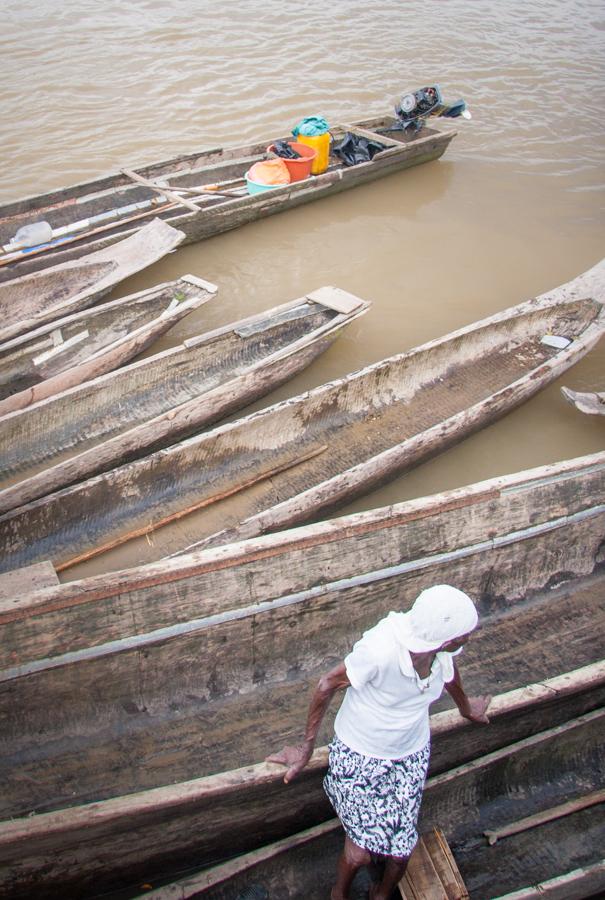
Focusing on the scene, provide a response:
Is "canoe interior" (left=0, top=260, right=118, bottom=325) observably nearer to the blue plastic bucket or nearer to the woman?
the blue plastic bucket

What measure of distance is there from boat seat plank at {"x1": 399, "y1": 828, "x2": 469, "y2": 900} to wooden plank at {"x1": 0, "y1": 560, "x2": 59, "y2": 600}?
5.99 feet

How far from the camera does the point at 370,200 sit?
313 inches

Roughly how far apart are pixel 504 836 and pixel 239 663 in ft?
4.20

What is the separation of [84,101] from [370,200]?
412 centimetres

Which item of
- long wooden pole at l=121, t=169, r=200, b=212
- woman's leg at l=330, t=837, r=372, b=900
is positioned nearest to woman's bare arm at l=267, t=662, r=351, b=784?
woman's leg at l=330, t=837, r=372, b=900

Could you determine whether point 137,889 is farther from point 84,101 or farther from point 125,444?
point 84,101

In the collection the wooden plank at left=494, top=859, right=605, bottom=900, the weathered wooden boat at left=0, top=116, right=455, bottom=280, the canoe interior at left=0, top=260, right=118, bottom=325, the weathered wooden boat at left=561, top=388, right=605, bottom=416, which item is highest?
the weathered wooden boat at left=0, top=116, right=455, bottom=280

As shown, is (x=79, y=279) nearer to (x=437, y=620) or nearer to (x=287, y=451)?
(x=287, y=451)

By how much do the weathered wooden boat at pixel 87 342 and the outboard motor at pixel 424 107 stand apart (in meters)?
4.00

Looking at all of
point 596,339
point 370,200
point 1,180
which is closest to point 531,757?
point 596,339

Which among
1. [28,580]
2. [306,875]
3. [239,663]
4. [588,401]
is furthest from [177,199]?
[306,875]

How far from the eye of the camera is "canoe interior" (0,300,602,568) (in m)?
3.90

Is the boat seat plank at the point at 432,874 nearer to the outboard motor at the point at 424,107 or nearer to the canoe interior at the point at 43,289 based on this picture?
the canoe interior at the point at 43,289

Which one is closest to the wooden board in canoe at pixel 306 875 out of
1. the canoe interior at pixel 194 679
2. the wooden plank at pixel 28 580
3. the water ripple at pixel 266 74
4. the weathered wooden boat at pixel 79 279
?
the canoe interior at pixel 194 679
